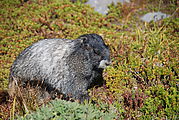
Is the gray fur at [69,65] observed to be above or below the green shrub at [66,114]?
above

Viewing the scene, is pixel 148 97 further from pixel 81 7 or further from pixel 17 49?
pixel 81 7

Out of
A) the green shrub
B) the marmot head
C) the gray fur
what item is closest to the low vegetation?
the green shrub

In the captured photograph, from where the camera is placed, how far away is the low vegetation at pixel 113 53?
4.65m

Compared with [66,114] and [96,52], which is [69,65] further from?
[66,114]

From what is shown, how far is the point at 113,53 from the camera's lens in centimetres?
788

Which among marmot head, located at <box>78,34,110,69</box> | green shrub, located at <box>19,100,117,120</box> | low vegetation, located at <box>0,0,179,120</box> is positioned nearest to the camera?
green shrub, located at <box>19,100,117,120</box>

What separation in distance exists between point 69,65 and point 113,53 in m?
2.91

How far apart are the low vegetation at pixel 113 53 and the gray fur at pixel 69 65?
50 centimetres

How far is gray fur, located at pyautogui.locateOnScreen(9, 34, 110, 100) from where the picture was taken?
5.32 m

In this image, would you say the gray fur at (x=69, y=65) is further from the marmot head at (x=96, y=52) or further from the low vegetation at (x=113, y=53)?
the low vegetation at (x=113, y=53)

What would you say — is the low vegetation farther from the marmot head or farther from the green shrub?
the marmot head

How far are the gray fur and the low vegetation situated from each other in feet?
1.62

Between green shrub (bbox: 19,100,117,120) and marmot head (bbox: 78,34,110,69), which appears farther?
marmot head (bbox: 78,34,110,69)

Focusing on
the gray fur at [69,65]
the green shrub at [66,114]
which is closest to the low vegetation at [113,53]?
the green shrub at [66,114]
